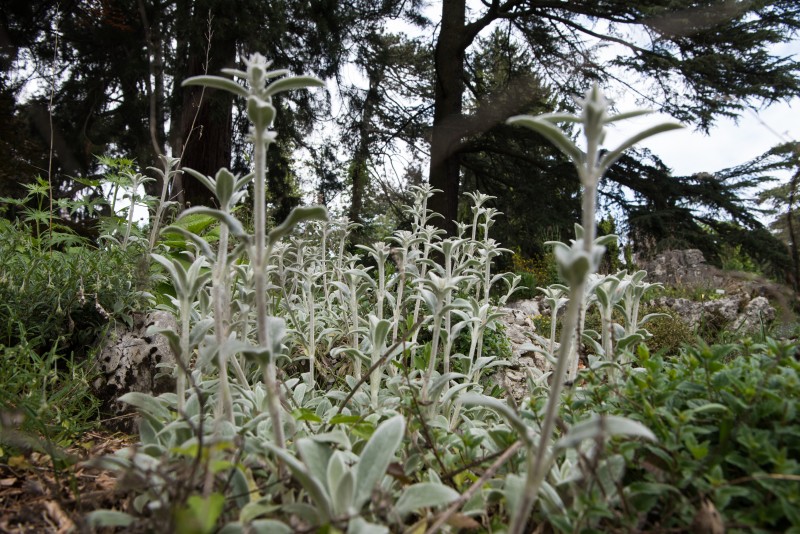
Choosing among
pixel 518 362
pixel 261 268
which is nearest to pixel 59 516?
pixel 261 268

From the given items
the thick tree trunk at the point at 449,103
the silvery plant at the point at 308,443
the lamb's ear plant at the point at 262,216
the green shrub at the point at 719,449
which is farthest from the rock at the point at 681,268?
the lamb's ear plant at the point at 262,216

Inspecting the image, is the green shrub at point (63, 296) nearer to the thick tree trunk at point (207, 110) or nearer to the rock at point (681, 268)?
the thick tree trunk at point (207, 110)

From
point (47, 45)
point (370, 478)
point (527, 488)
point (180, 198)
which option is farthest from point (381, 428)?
point (47, 45)

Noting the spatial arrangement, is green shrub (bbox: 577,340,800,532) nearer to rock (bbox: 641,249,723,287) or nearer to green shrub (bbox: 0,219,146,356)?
Result: green shrub (bbox: 0,219,146,356)

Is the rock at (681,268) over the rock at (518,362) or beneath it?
over

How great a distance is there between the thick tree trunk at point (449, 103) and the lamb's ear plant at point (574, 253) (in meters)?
7.66

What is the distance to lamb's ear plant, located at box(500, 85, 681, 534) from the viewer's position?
2.58 ft

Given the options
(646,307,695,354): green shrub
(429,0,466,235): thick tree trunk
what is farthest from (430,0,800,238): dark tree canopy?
(646,307,695,354): green shrub

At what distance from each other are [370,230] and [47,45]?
6277 mm

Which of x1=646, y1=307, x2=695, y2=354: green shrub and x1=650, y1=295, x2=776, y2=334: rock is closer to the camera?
x1=646, y1=307, x2=695, y2=354: green shrub

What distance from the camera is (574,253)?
82 cm

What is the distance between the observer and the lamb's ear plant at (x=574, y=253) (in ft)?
2.58

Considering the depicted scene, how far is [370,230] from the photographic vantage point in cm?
929

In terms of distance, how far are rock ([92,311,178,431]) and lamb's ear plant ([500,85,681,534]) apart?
1.92 meters
